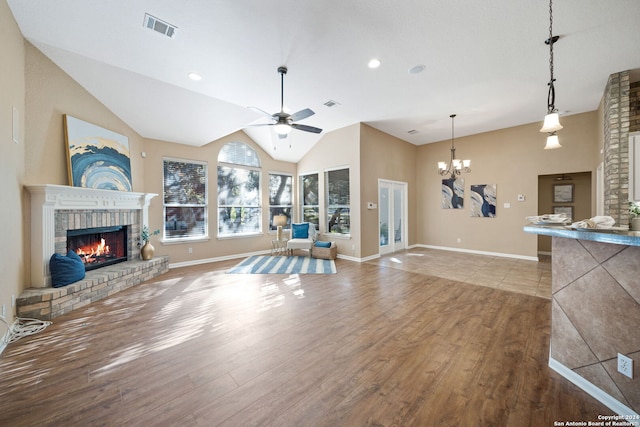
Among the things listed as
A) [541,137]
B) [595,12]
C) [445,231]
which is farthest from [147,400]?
[541,137]

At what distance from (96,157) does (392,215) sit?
6.68m

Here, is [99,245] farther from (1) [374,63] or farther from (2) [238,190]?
(1) [374,63]

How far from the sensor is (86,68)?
3416 millimetres

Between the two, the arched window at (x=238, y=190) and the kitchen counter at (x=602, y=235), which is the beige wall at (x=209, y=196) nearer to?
the arched window at (x=238, y=190)

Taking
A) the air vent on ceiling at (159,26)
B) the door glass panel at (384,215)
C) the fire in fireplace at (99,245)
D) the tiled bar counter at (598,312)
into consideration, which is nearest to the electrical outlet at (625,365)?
the tiled bar counter at (598,312)

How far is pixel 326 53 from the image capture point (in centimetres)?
318

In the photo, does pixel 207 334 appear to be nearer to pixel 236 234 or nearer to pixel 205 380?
pixel 205 380

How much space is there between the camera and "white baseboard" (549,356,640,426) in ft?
4.84

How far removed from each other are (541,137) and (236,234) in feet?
26.3

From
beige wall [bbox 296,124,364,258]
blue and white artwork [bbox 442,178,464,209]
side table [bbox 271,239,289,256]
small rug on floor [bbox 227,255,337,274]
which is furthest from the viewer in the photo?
blue and white artwork [bbox 442,178,464,209]

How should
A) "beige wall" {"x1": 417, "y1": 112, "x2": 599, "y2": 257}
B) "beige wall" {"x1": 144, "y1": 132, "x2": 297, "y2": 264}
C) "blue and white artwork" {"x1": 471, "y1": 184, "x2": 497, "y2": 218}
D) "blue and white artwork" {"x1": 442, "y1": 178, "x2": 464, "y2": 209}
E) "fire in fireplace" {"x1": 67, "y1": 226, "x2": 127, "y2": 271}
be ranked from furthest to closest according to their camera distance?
"blue and white artwork" {"x1": 442, "y1": 178, "x2": 464, "y2": 209}, "blue and white artwork" {"x1": 471, "y1": 184, "x2": 497, "y2": 218}, "beige wall" {"x1": 417, "y1": 112, "x2": 599, "y2": 257}, "beige wall" {"x1": 144, "y1": 132, "x2": 297, "y2": 264}, "fire in fireplace" {"x1": 67, "y1": 226, "x2": 127, "y2": 271}

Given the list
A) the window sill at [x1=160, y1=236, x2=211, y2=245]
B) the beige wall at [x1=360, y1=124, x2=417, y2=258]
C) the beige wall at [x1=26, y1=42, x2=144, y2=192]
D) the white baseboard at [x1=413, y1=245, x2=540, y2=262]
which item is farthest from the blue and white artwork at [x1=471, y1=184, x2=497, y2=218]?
the beige wall at [x1=26, y1=42, x2=144, y2=192]

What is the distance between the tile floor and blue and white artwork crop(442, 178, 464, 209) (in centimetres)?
143

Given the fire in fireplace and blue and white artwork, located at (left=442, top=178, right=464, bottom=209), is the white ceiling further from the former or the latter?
blue and white artwork, located at (left=442, top=178, right=464, bottom=209)
